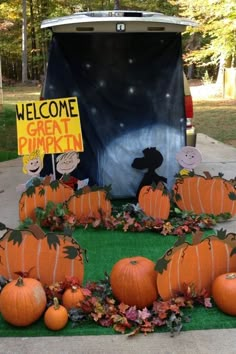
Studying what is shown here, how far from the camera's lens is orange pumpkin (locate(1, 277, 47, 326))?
2.81m

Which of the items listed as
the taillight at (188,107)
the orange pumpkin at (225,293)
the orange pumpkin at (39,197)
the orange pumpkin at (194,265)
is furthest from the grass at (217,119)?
the orange pumpkin at (225,293)

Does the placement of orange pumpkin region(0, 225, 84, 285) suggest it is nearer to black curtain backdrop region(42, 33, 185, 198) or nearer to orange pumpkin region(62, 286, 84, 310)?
orange pumpkin region(62, 286, 84, 310)

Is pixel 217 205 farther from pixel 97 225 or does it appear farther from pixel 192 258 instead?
pixel 192 258

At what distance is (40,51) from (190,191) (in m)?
33.6

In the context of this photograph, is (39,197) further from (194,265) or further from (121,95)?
(194,265)

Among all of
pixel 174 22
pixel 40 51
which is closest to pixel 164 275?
pixel 174 22

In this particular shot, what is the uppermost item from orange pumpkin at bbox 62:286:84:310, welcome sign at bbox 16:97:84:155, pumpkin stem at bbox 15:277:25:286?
welcome sign at bbox 16:97:84:155

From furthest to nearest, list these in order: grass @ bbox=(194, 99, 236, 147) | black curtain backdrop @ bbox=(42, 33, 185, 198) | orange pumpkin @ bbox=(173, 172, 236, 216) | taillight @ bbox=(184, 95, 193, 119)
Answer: grass @ bbox=(194, 99, 236, 147) < taillight @ bbox=(184, 95, 193, 119) < black curtain backdrop @ bbox=(42, 33, 185, 198) < orange pumpkin @ bbox=(173, 172, 236, 216)

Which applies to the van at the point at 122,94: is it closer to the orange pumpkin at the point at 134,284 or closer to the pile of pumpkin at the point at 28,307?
the orange pumpkin at the point at 134,284

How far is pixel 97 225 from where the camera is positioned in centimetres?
461

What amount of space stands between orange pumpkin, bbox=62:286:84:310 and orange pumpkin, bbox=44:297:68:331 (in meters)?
Answer: 0.10

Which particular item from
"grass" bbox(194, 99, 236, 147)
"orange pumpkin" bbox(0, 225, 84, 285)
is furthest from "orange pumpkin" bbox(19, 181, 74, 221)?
"grass" bbox(194, 99, 236, 147)

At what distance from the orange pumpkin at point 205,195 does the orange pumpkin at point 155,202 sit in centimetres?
27

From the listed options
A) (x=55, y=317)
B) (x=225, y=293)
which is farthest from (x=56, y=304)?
(x=225, y=293)
